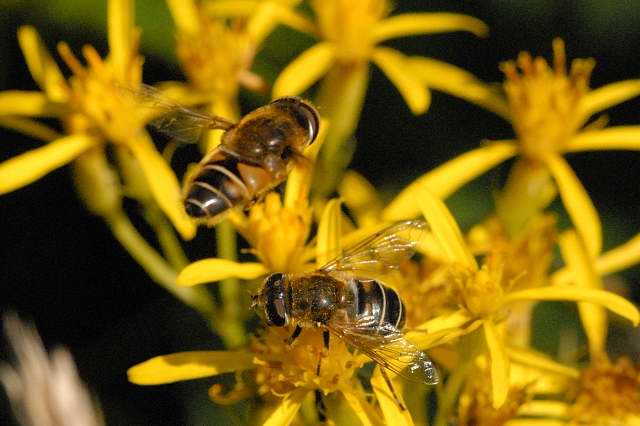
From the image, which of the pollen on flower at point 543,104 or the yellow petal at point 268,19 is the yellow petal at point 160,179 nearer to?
the yellow petal at point 268,19

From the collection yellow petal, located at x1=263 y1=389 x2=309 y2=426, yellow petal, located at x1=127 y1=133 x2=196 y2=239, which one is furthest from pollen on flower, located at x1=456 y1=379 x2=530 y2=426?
yellow petal, located at x1=127 y1=133 x2=196 y2=239

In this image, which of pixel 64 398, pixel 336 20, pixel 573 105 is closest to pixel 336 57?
pixel 336 20

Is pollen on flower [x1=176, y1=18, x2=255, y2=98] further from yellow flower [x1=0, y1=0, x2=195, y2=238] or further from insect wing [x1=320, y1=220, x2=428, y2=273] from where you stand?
insect wing [x1=320, y1=220, x2=428, y2=273]

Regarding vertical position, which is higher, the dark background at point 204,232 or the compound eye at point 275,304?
the dark background at point 204,232

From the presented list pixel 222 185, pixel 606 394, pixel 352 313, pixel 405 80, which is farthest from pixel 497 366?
pixel 405 80

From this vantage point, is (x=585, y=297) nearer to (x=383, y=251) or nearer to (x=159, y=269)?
(x=383, y=251)

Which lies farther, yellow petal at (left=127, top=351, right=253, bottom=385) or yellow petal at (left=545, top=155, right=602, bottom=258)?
yellow petal at (left=545, top=155, right=602, bottom=258)

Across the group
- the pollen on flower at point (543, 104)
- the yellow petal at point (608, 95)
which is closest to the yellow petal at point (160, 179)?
the pollen on flower at point (543, 104)
